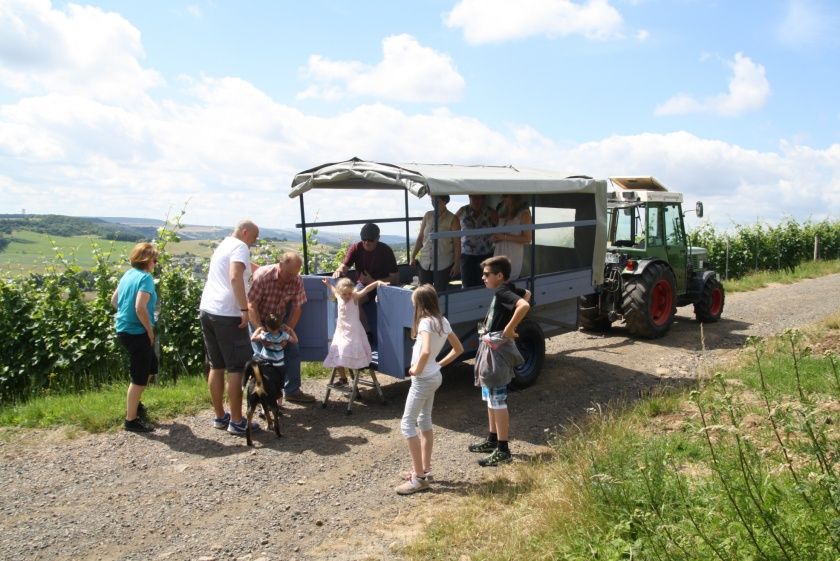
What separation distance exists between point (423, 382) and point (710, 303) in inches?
337

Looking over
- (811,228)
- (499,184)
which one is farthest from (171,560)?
(811,228)

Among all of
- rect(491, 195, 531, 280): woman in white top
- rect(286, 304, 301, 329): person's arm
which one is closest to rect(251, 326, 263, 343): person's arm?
rect(286, 304, 301, 329): person's arm

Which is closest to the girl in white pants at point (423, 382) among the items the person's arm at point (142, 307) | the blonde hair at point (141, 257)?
the person's arm at point (142, 307)

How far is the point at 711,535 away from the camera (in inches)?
138

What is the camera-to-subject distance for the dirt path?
4.43 m

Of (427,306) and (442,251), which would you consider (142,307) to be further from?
(442,251)

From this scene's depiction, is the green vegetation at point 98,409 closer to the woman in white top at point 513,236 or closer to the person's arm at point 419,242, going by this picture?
the person's arm at point 419,242

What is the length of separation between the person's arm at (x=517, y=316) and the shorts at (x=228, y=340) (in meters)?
2.44

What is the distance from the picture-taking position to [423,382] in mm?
5070

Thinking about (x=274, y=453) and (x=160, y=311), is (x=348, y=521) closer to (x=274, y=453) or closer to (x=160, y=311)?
(x=274, y=453)

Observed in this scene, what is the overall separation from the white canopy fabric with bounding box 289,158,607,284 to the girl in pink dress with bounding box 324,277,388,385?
1.11m

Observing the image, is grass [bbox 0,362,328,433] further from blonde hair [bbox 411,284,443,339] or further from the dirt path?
blonde hair [bbox 411,284,443,339]

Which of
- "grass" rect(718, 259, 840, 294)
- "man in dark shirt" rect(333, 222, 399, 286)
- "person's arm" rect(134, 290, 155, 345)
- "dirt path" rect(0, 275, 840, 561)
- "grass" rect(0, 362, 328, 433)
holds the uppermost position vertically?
"man in dark shirt" rect(333, 222, 399, 286)

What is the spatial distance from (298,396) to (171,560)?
3.19 m
